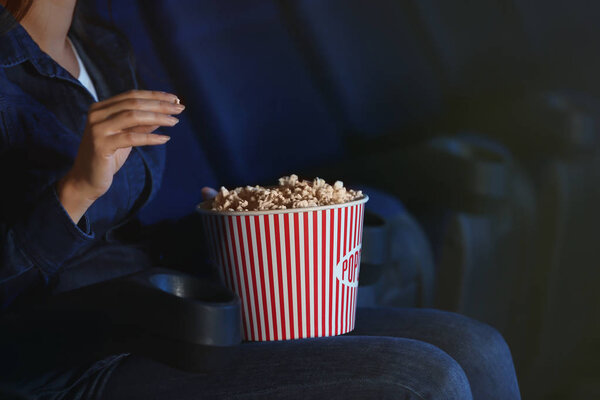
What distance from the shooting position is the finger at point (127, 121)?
2.75 ft

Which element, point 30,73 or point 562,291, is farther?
point 562,291

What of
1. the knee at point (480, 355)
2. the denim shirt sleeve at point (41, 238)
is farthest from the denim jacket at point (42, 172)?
the knee at point (480, 355)

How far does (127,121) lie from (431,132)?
762mm

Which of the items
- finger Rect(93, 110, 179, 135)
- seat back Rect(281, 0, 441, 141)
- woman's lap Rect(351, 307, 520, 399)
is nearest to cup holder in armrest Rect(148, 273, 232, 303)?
finger Rect(93, 110, 179, 135)

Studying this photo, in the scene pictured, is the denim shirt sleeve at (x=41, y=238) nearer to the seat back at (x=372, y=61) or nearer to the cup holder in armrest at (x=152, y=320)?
the cup holder in armrest at (x=152, y=320)

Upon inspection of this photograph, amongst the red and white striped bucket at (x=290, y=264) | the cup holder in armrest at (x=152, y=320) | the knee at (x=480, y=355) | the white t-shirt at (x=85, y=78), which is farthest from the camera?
the white t-shirt at (x=85, y=78)

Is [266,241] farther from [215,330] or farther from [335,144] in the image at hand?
[335,144]

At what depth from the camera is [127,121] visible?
838 mm

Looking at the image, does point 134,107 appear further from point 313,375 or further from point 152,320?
point 313,375

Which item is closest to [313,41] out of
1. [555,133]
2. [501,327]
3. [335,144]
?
[335,144]

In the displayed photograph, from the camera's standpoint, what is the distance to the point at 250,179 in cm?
147

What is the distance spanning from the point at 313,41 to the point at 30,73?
2.05 feet

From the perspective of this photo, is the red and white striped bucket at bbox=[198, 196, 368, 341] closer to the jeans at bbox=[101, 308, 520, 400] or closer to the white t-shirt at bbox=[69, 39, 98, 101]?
the jeans at bbox=[101, 308, 520, 400]

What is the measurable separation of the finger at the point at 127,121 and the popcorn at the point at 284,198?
0.58 ft
